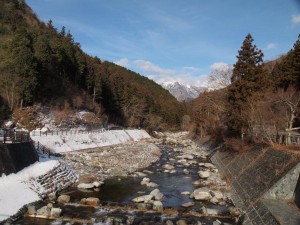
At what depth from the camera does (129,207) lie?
17703mm

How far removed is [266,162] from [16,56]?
3684cm

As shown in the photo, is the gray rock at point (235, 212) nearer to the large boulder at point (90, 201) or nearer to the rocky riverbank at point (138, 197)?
the rocky riverbank at point (138, 197)

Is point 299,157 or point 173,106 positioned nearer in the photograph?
point 299,157

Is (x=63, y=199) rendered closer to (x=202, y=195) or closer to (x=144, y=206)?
(x=144, y=206)

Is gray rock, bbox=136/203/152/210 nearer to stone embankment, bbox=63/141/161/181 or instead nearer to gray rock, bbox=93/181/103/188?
gray rock, bbox=93/181/103/188

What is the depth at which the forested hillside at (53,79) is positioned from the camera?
43.5 meters

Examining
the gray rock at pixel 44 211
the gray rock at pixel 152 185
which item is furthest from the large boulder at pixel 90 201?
the gray rock at pixel 152 185

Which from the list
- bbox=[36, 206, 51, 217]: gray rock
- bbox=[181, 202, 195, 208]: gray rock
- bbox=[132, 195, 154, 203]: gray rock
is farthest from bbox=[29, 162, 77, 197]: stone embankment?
bbox=[181, 202, 195, 208]: gray rock

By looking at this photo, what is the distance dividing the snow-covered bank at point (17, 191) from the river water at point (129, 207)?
86cm

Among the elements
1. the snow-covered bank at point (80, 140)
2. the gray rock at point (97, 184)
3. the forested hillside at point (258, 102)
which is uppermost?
the forested hillside at point (258, 102)

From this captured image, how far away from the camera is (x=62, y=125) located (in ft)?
152

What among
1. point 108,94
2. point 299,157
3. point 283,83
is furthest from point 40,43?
point 299,157

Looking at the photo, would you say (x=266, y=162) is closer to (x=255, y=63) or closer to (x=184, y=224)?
(x=184, y=224)

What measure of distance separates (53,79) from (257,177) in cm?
4435
